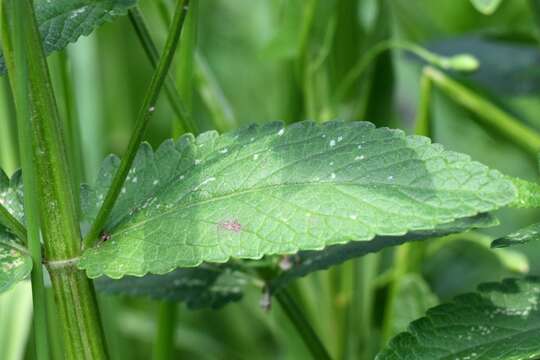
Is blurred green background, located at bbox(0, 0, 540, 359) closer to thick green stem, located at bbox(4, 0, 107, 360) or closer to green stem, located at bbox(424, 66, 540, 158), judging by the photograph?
green stem, located at bbox(424, 66, 540, 158)

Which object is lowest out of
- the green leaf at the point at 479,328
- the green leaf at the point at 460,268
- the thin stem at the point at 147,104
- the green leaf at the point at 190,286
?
the green leaf at the point at 460,268

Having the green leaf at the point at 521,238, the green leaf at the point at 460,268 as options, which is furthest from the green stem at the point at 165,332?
the green leaf at the point at 460,268

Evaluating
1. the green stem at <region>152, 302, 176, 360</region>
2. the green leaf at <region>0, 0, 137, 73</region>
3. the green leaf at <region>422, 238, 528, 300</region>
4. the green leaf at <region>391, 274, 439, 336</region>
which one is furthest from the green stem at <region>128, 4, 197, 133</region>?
the green leaf at <region>422, 238, 528, 300</region>

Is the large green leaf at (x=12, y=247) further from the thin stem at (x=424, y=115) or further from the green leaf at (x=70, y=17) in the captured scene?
the thin stem at (x=424, y=115)

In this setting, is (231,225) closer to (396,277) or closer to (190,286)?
(190,286)

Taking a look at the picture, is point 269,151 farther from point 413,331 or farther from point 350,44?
point 350,44

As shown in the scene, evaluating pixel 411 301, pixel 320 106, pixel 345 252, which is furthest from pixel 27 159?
pixel 320 106
